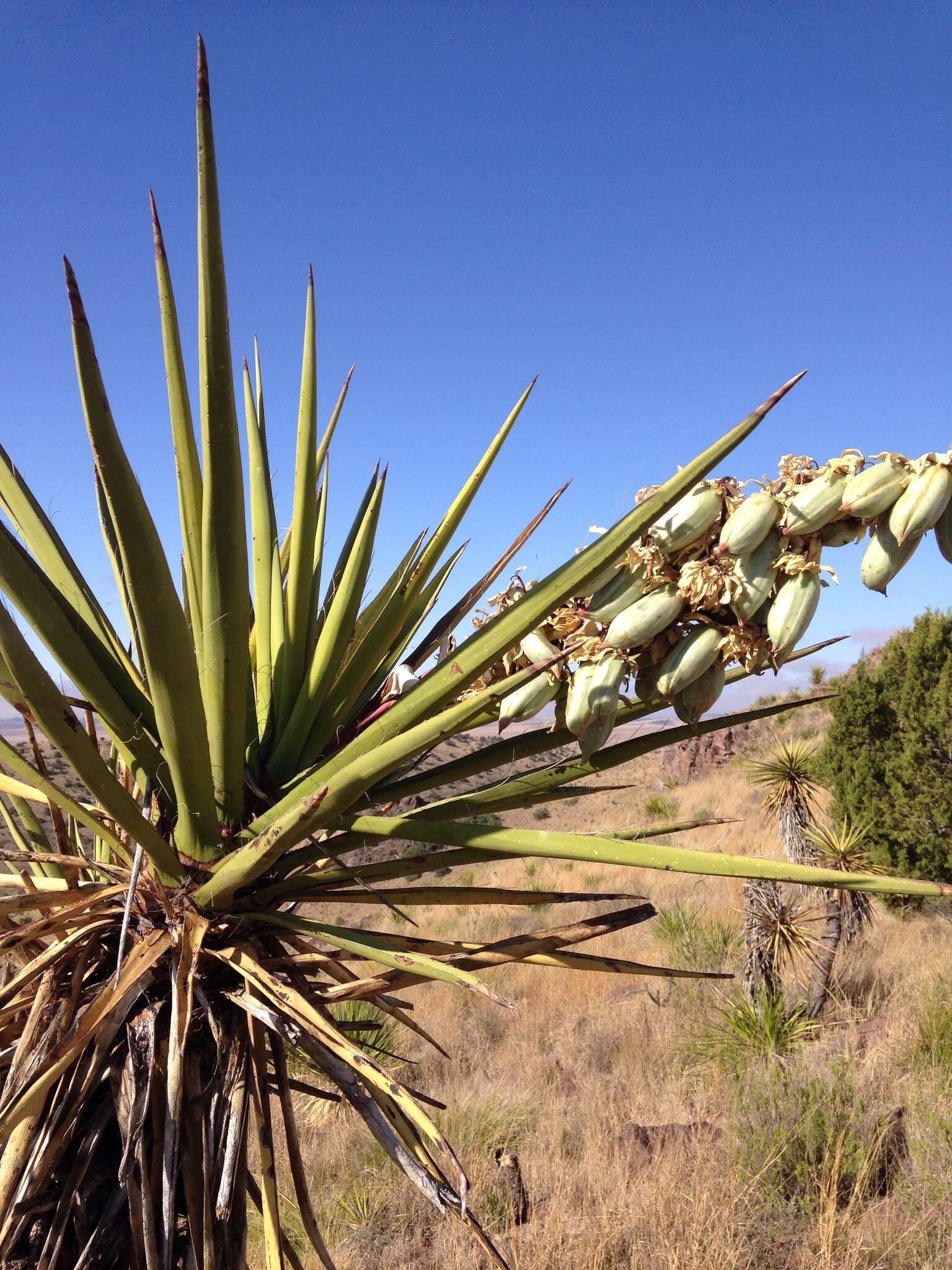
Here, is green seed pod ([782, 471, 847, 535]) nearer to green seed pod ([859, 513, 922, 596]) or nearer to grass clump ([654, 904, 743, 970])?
green seed pod ([859, 513, 922, 596])

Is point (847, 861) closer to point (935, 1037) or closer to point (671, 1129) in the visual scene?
point (935, 1037)

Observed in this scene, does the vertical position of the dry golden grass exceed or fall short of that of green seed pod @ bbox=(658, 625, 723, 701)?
it falls short

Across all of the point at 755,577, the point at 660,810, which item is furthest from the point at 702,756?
the point at 755,577

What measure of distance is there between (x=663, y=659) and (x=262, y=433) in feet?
4.64

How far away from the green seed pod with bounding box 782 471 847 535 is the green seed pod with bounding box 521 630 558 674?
1.24 ft

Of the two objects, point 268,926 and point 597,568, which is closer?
point 597,568

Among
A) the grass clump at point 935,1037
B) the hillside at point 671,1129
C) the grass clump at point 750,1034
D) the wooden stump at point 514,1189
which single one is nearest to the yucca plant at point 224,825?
the hillside at point 671,1129

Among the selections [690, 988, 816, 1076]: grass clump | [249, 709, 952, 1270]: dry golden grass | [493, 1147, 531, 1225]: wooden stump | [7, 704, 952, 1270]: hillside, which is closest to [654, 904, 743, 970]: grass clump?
[7, 704, 952, 1270]: hillside

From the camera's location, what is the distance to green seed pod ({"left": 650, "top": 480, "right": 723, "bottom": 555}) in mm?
1061

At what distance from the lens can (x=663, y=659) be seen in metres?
1.13

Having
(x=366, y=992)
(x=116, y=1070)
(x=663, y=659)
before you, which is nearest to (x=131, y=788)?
(x=116, y=1070)

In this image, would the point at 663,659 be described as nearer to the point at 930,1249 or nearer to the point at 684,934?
the point at 930,1249

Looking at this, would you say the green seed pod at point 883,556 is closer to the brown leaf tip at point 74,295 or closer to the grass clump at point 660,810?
the brown leaf tip at point 74,295

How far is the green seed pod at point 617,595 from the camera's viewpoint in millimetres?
1103
